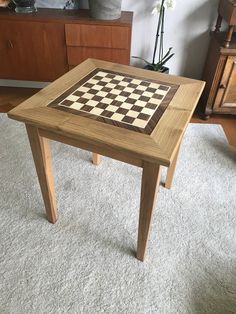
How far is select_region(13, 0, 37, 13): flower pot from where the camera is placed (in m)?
1.63

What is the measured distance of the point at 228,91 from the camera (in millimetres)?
1695

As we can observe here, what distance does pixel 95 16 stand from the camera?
5.24ft

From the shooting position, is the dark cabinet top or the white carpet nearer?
the white carpet

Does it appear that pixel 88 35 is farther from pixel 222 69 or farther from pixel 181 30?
pixel 222 69

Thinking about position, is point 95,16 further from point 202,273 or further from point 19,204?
point 202,273

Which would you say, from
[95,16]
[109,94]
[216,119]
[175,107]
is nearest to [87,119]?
[109,94]

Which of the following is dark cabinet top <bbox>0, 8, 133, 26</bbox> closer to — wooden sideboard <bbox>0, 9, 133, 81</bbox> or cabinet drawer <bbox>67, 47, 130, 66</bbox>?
wooden sideboard <bbox>0, 9, 133, 81</bbox>

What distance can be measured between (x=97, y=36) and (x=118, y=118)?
0.99 meters

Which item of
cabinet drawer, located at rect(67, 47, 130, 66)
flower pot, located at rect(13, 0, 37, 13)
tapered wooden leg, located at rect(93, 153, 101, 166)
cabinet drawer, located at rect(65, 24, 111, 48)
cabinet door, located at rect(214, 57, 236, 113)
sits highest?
flower pot, located at rect(13, 0, 37, 13)

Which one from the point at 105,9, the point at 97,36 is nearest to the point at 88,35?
the point at 97,36

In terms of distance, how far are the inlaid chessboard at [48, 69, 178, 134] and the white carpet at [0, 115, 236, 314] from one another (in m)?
0.52

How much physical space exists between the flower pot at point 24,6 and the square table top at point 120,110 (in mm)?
910

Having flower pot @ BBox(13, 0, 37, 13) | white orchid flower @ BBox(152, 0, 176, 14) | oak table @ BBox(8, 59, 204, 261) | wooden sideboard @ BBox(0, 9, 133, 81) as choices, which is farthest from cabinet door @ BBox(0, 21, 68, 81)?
oak table @ BBox(8, 59, 204, 261)

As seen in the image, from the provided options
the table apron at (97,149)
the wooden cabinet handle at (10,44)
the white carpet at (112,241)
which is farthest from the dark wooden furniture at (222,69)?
the wooden cabinet handle at (10,44)
